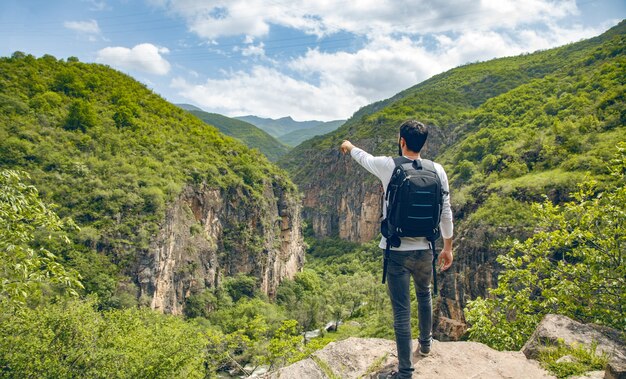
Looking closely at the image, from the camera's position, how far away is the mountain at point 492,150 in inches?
1187

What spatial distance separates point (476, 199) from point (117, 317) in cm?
3291

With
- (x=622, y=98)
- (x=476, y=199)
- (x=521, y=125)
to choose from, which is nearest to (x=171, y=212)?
(x=476, y=199)

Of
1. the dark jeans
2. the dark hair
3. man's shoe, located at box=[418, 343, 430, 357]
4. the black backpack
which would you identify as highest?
the dark hair

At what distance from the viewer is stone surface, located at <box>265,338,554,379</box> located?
192 inches

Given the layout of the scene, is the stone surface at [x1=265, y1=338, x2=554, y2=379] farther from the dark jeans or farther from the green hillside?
the green hillside

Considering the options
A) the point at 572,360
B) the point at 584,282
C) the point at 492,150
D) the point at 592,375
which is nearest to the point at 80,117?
the point at 584,282

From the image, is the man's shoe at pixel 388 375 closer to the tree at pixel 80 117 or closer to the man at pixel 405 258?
the man at pixel 405 258

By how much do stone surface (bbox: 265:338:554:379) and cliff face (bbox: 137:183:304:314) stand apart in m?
36.1

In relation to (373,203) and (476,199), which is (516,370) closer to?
(476,199)

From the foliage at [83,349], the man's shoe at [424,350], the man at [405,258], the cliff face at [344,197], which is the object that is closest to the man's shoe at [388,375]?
the man at [405,258]

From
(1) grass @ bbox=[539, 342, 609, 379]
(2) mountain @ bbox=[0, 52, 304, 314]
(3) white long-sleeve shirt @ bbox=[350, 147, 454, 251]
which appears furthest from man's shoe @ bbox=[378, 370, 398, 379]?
(2) mountain @ bbox=[0, 52, 304, 314]

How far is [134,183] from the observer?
1608 inches

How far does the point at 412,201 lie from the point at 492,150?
68.0m

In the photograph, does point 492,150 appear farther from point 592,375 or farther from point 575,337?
point 592,375
